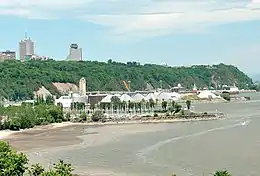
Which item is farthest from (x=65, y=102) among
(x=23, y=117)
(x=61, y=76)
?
(x=61, y=76)

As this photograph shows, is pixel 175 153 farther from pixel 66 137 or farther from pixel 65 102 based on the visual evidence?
pixel 65 102

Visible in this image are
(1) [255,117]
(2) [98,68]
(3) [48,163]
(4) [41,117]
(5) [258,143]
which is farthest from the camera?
(2) [98,68]

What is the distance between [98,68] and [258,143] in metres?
132

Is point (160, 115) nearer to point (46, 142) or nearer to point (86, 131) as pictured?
point (86, 131)

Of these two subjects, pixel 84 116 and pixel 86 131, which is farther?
pixel 84 116

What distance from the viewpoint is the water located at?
3600 cm

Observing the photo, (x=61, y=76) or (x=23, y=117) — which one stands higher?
(x=61, y=76)

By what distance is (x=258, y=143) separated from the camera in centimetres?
4884

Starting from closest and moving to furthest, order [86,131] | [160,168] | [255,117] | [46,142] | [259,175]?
[259,175]
[160,168]
[46,142]
[86,131]
[255,117]

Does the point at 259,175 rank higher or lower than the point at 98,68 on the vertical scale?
lower

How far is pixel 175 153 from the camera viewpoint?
43500 millimetres

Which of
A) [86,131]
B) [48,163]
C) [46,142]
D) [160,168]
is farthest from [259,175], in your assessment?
[86,131]

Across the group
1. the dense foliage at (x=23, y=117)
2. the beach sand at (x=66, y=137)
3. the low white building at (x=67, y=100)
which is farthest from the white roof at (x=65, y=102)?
the dense foliage at (x=23, y=117)

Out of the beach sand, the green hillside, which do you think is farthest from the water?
the green hillside
